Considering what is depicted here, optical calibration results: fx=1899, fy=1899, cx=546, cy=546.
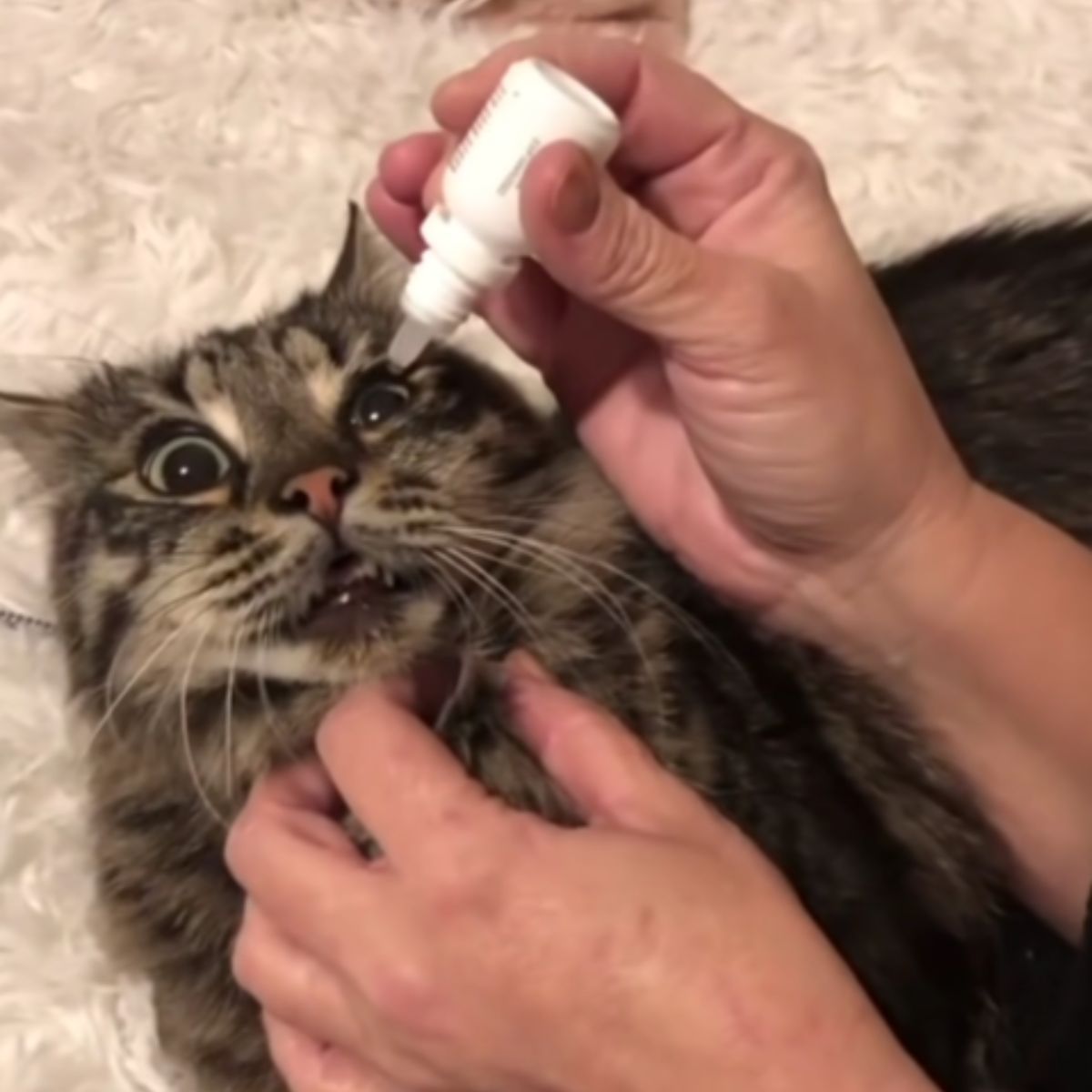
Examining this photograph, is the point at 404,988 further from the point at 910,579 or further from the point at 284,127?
the point at 284,127

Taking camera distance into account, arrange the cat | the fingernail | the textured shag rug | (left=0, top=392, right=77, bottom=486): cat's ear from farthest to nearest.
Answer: the textured shag rug
(left=0, top=392, right=77, bottom=486): cat's ear
the cat
the fingernail

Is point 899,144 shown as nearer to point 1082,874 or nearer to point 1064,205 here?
point 1064,205

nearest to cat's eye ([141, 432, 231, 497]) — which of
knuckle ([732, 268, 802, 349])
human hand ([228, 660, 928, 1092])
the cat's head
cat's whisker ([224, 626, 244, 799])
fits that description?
the cat's head

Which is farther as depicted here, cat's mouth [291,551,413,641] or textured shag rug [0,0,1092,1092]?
textured shag rug [0,0,1092,1092]

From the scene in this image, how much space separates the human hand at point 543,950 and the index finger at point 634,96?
331 mm

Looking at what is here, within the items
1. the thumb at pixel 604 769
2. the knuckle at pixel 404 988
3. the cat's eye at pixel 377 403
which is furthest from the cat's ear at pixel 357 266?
the knuckle at pixel 404 988

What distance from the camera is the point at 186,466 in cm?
113

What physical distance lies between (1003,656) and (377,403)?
0.40 meters

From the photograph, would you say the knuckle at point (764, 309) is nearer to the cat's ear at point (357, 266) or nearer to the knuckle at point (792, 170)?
the knuckle at point (792, 170)

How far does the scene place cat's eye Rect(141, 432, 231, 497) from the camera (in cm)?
112

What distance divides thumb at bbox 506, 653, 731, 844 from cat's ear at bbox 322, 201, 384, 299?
0.37 m

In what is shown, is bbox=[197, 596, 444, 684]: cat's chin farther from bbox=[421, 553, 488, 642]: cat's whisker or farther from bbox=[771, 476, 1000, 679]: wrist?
bbox=[771, 476, 1000, 679]: wrist

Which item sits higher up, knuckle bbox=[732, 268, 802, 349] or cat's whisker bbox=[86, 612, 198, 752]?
knuckle bbox=[732, 268, 802, 349]

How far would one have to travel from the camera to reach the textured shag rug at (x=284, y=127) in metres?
1.67
